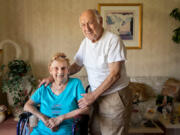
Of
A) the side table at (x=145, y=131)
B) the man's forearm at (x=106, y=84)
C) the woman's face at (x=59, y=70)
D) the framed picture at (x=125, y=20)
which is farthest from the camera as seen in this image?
the framed picture at (x=125, y=20)

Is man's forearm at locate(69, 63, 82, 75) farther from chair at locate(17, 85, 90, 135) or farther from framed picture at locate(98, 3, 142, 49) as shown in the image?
framed picture at locate(98, 3, 142, 49)

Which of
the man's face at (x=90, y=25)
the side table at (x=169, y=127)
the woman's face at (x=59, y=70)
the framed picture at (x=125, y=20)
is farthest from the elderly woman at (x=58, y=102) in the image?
the framed picture at (x=125, y=20)

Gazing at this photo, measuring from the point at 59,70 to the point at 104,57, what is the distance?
451 millimetres

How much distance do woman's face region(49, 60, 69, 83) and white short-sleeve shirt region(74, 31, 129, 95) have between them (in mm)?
218

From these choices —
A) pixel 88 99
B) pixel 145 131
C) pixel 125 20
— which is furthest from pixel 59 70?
pixel 125 20

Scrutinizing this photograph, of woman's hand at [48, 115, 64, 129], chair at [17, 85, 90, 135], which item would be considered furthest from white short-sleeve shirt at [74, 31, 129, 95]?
woman's hand at [48, 115, 64, 129]

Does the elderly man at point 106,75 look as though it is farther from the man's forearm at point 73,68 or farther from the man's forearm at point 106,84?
the man's forearm at point 73,68

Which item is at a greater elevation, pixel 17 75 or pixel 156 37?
pixel 156 37

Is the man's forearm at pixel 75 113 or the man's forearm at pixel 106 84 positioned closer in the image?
the man's forearm at pixel 106 84

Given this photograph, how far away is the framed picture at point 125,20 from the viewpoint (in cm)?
321

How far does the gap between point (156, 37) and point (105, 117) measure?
2.43 meters

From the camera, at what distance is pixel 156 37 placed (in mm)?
3346

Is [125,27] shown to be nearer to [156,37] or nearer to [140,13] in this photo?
[140,13]

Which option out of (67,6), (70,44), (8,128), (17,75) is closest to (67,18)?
(67,6)
